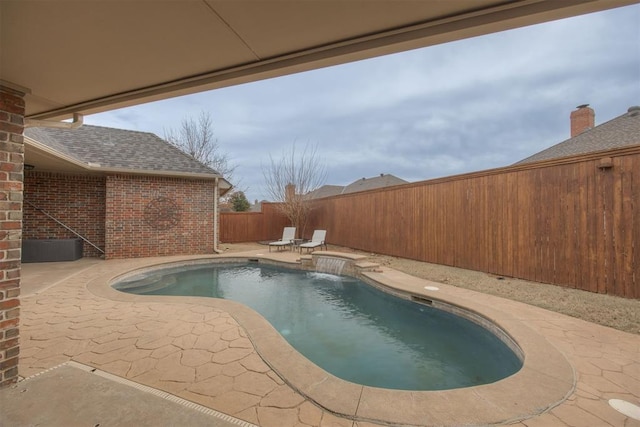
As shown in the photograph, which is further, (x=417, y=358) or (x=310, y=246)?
(x=310, y=246)

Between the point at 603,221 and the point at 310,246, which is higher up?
the point at 603,221

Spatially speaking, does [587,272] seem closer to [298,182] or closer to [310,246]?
[310,246]

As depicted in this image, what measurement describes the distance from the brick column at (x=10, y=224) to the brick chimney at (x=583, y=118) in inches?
662

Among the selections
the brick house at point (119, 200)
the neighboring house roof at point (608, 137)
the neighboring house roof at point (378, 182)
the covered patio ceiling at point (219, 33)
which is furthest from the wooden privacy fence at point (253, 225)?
the covered patio ceiling at point (219, 33)

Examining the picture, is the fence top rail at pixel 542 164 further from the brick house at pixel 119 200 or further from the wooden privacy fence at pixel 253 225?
the wooden privacy fence at pixel 253 225

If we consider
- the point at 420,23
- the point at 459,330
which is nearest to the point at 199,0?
the point at 420,23

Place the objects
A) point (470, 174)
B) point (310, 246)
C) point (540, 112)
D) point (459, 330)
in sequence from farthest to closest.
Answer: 1. point (540, 112)
2. point (310, 246)
3. point (470, 174)
4. point (459, 330)

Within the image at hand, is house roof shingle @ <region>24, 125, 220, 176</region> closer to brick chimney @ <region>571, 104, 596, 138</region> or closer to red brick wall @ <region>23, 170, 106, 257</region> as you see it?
red brick wall @ <region>23, 170, 106, 257</region>

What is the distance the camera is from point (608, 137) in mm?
8797

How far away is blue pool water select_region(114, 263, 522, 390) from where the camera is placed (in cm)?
325

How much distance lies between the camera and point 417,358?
11.9 feet

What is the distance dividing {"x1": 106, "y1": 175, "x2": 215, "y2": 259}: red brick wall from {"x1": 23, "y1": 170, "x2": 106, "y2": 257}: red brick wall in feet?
2.43

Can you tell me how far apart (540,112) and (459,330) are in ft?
43.3

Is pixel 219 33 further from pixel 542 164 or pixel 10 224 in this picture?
pixel 542 164
